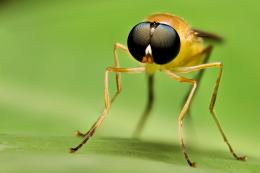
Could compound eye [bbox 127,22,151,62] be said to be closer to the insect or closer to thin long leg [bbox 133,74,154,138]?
the insect

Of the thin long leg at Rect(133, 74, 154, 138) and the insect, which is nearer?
the insect

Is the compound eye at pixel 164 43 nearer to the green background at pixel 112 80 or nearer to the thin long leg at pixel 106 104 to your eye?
the thin long leg at pixel 106 104

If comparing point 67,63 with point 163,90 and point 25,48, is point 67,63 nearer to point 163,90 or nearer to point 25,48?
point 25,48

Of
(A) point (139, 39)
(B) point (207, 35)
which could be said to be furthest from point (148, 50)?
(B) point (207, 35)

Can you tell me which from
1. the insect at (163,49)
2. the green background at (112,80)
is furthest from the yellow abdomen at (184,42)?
the green background at (112,80)

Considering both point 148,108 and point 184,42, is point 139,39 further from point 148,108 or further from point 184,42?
point 148,108

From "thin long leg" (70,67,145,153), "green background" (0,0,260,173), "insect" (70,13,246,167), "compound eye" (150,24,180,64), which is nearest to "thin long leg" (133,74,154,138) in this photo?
"green background" (0,0,260,173)
